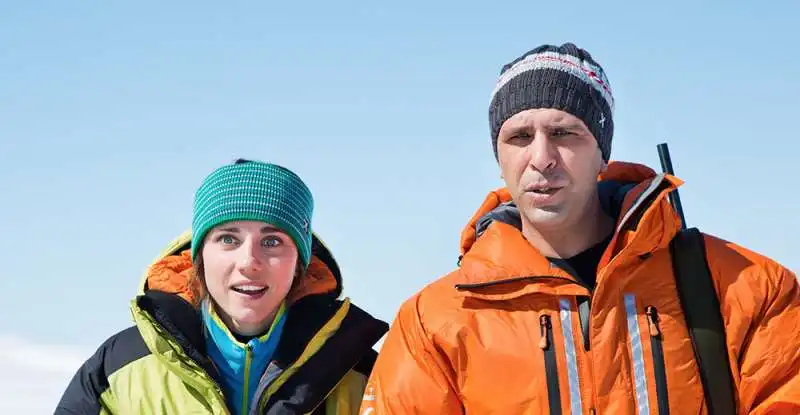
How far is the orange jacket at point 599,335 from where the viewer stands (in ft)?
12.4

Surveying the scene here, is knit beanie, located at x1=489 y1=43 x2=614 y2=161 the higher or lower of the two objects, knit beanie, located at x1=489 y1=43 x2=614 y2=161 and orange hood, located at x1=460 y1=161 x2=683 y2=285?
the higher

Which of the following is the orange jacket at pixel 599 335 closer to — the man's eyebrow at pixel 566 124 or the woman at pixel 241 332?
the man's eyebrow at pixel 566 124

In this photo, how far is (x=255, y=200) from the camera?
17.2 ft

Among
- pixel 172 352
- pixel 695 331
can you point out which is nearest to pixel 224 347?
pixel 172 352

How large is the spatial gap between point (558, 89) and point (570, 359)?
1268 mm

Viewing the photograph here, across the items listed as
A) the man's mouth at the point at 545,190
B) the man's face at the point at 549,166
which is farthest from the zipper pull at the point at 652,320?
the man's mouth at the point at 545,190

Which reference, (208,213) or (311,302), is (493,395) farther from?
(208,213)

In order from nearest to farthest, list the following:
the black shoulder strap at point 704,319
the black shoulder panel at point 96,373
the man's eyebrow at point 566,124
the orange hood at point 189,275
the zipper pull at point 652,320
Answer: the black shoulder strap at point 704,319 < the zipper pull at point 652,320 < the man's eyebrow at point 566,124 < the black shoulder panel at point 96,373 < the orange hood at point 189,275

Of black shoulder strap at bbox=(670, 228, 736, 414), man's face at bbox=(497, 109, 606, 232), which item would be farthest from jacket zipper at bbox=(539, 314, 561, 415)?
black shoulder strap at bbox=(670, 228, 736, 414)

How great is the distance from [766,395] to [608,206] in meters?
1.17

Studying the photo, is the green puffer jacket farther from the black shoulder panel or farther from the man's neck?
the man's neck

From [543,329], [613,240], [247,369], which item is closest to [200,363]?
[247,369]

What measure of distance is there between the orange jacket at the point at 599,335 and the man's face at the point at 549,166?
18cm

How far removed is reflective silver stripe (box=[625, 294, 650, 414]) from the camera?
377 cm
